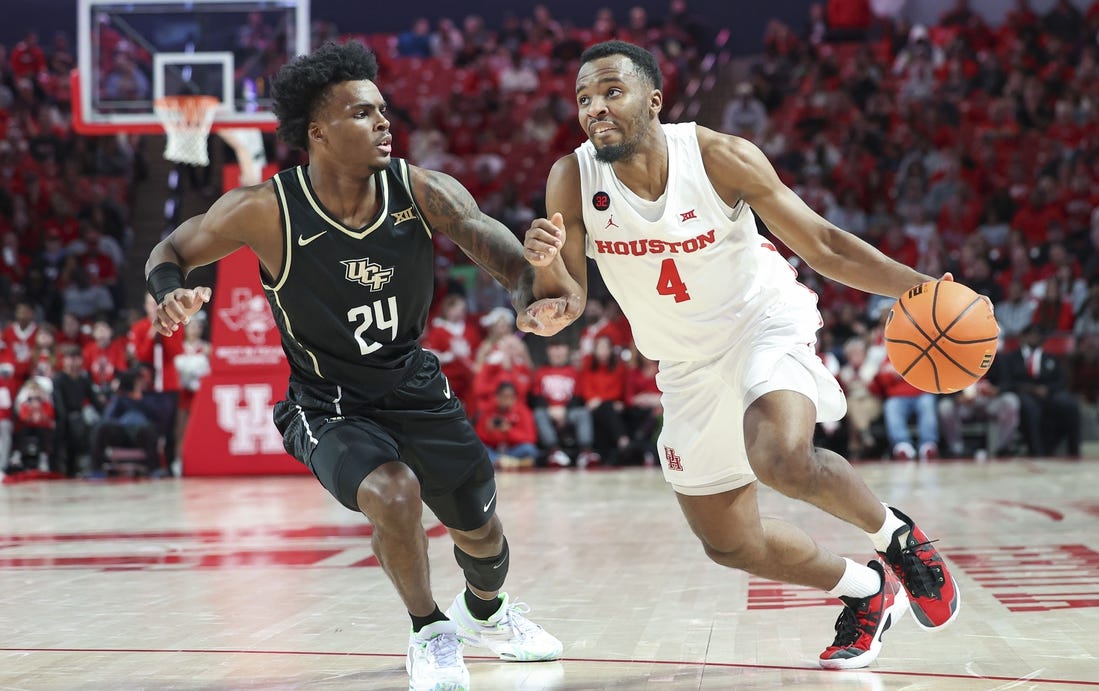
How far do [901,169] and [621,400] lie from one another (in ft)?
19.1

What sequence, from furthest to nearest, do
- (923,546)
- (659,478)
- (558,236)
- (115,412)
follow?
(115,412)
(659,478)
(923,546)
(558,236)

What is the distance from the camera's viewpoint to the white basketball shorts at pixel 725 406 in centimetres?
408

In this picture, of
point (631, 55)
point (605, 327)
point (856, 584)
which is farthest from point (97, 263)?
point (856, 584)

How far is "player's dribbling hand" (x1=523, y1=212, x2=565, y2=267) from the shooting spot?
372 centimetres

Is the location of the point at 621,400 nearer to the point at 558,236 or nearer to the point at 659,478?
the point at 659,478

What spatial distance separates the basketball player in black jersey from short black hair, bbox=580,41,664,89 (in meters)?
0.68

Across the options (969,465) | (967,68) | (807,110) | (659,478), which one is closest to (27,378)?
(659,478)

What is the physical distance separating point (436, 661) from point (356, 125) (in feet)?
5.83

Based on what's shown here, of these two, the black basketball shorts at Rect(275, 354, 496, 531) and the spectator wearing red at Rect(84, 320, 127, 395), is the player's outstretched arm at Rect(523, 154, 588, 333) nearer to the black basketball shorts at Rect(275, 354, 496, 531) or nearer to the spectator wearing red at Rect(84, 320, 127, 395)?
the black basketball shorts at Rect(275, 354, 496, 531)

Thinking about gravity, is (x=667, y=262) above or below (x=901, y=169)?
below

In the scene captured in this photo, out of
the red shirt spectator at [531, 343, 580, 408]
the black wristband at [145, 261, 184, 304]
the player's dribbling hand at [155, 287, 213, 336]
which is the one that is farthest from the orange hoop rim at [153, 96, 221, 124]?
the player's dribbling hand at [155, 287, 213, 336]

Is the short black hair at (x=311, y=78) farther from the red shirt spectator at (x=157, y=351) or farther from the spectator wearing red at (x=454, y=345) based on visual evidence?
the red shirt spectator at (x=157, y=351)

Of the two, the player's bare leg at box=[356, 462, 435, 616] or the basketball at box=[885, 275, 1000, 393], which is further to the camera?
the basketball at box=[885, 275, 1000, 393]

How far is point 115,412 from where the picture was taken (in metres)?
12.7
